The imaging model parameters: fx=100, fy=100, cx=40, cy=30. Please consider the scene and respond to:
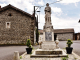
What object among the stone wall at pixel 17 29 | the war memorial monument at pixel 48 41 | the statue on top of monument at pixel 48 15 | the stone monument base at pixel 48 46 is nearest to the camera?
the war memorial monument at pixel 48 41

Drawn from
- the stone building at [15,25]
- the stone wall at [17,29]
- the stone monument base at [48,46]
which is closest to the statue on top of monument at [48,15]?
the stone monument base at [48,46]

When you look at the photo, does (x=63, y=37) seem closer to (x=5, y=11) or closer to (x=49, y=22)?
(x=5, y=11)

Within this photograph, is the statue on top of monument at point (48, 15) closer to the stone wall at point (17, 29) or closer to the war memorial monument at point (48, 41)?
the war memorial monument at point (48, 41)

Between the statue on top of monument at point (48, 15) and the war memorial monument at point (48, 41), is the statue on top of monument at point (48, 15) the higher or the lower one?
the higher one

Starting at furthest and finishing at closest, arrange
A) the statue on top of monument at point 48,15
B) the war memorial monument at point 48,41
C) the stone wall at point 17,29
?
the stone wall at point 17,29
the statue on top of monument at point 48,15
the war memorial monument at point 48,41

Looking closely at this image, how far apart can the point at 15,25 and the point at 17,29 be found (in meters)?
0.86

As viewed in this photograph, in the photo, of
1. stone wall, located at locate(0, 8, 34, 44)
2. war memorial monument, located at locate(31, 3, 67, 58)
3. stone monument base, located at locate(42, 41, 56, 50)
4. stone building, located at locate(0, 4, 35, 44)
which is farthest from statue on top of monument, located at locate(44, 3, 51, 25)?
stone wall, located at locate(0, 8, 34, 44)

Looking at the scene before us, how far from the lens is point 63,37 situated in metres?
40.5

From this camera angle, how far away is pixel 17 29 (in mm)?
18703

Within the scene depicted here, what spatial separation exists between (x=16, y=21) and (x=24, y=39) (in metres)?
3.72

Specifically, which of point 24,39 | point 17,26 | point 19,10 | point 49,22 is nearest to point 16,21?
point 17,26

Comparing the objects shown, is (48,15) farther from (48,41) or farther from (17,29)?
(17,29)

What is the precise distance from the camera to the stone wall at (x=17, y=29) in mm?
18516

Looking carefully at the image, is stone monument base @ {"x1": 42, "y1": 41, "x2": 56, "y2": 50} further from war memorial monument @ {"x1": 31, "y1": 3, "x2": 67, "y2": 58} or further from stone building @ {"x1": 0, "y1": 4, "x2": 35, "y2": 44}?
stone building @ {"x1": 0, "y1": 4, "x2": 35, "y2": 44}
